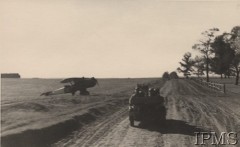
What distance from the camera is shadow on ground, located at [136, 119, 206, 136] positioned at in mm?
17109

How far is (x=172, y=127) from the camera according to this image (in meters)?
18.5

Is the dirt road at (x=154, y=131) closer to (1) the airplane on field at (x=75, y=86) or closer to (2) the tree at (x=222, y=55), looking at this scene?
(1) the airplane on field at (x=75, y=86)

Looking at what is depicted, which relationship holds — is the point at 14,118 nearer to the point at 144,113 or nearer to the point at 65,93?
the point at 144,113

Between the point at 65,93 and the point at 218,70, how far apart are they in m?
42.6

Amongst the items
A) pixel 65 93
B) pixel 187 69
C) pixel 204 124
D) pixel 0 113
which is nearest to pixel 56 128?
pixel 0 113

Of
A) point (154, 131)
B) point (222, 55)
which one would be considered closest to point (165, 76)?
point (222, 55)

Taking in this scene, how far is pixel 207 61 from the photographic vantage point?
8212 centimetres

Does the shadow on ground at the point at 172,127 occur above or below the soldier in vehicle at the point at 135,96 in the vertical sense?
below

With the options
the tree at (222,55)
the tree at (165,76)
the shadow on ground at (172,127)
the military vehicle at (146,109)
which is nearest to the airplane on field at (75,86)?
the shadow on ground at (172,127)

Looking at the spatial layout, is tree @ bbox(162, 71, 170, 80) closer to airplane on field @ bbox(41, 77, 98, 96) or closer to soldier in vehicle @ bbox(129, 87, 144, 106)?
airplane on field @ bbox(41, 77, 98, 96)

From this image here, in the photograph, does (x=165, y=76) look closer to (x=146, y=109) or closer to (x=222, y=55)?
(x=222, y=55)

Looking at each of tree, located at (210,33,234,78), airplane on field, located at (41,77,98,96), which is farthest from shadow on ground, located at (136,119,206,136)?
tree, located at (210,33,234,78)

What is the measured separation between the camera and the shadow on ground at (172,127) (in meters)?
17.1

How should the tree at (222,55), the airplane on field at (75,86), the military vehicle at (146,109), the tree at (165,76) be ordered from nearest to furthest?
the military vehicle at (146,109) < the airplane on field at (75,86) < the tree at (222,55) < the tree at (165,76)
